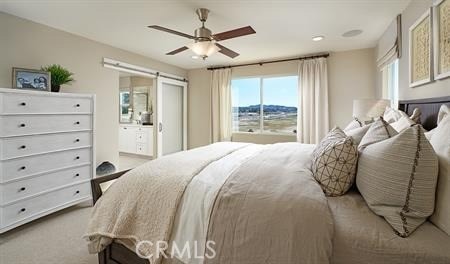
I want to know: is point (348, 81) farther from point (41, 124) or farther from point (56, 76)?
point (41, 124)

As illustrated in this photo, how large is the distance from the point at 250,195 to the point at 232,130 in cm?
392

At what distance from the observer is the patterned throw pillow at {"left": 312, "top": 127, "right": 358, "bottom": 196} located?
4.27 feet

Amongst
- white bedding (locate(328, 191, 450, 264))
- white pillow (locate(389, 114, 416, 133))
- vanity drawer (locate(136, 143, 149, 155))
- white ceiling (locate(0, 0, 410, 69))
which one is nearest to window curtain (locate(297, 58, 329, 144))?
white ceiling (locate(0, 0, 410, 69))

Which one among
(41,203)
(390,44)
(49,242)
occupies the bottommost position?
(49,242)

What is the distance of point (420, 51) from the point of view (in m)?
2.03

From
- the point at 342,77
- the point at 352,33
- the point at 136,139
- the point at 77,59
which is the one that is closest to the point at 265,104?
the point at 342,77

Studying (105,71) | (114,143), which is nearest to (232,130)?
(114,143)

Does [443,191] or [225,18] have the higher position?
[225,18]

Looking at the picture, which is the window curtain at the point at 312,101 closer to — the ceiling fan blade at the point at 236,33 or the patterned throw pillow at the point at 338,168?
the ceiling fan blade at the point at 236,33

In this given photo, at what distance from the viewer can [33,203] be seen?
2365mm

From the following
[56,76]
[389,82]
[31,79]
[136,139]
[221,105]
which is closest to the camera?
[31,79]

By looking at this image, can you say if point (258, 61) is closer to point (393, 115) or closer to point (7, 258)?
point (393, 115)

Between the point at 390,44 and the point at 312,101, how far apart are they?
151 centimetres

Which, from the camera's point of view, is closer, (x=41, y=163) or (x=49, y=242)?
(x=49, y=242)
